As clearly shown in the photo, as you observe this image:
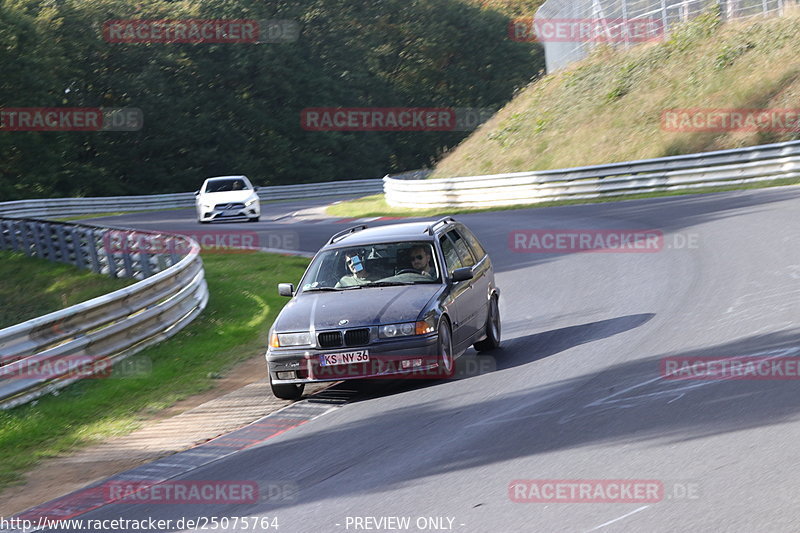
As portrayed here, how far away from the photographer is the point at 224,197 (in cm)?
3178

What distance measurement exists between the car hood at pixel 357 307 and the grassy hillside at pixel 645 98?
23338 millimetres

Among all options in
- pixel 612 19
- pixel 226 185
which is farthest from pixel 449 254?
pixel 612 19

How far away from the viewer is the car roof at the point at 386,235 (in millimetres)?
11188

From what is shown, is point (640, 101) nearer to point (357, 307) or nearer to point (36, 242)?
point (36, 242)

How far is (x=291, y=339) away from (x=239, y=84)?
2342 inches

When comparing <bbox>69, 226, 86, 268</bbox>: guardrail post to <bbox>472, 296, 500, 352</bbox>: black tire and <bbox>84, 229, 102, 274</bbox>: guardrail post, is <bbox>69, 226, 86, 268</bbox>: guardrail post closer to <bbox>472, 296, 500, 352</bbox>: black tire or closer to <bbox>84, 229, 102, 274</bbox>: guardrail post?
<bbox>84, 229, 102, 274</bbox>: guardrail post

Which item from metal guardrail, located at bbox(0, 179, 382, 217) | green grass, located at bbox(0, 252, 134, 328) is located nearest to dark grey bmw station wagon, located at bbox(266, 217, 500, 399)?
green grass, located at bbox(0, 252, 134, 328)

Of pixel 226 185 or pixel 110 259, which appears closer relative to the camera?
pixel 110 259

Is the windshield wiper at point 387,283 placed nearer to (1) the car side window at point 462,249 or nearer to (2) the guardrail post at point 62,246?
(1) the car side window at point 462,249

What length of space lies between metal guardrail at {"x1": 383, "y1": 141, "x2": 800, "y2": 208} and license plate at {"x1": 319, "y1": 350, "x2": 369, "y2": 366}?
19648 mm

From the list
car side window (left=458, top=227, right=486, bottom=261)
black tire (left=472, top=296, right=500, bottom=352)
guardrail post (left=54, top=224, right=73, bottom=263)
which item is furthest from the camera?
Answer: guardrail post (left=54, top=224, right=73, bottom=263)

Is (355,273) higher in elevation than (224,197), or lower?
lower

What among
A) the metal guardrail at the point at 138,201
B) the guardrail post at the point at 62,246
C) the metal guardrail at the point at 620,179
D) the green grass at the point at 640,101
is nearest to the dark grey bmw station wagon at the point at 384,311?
the guardrail post at the point at 62,246

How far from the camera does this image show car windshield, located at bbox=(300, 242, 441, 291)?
10.8m
